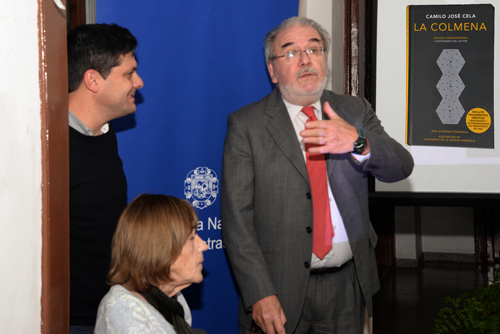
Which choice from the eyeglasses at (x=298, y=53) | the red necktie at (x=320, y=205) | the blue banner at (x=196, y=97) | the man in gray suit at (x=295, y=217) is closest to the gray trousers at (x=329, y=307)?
the man in gray suit at (x=295, y=217)

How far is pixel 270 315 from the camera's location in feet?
6.21

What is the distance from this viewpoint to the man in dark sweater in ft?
5.21

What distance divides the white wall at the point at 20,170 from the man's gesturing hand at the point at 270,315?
0.96m

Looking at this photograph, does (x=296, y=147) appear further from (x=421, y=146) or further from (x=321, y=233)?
(x=421, y=146)

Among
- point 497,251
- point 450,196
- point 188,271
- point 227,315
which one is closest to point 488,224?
point 497,251

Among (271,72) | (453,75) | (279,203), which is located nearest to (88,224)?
(279,203)

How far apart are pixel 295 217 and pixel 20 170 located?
118cm

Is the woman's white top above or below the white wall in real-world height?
below

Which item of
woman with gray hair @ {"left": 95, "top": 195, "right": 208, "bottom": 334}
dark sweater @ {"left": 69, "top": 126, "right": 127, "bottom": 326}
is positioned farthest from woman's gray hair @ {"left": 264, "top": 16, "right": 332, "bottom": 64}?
woman with gray hair @ {"left": 95, "top": 195, "right": 208, "bottom": 334}

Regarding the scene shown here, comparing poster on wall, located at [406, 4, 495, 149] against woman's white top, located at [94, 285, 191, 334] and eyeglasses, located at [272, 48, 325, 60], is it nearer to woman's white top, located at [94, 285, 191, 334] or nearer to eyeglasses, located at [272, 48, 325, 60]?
eyeglasses, located at [272, 48, 325, 60]

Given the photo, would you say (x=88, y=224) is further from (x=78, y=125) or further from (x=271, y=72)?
(x=271, y=72)

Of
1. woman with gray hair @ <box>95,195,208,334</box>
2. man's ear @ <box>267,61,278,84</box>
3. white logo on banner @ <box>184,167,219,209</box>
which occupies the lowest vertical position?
woman with gray hair @ <box>95,195,208,334</box>

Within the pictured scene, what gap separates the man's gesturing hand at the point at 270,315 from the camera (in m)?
1.88

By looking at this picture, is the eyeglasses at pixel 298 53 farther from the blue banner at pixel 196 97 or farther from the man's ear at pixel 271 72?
the blue banner at pixel 196 97
